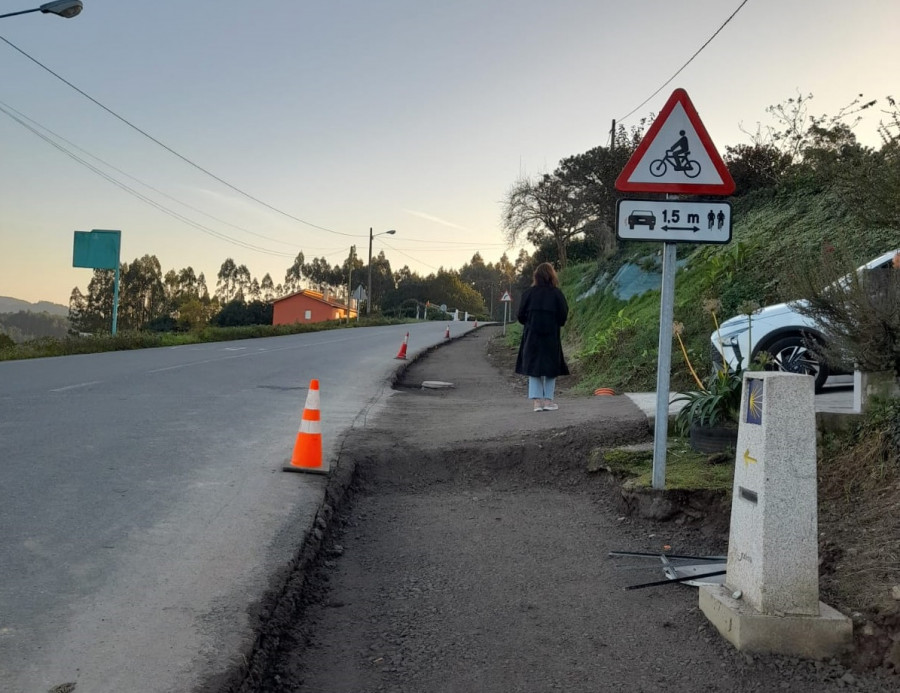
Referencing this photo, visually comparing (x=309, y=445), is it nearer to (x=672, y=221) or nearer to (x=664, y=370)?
(x=664, y=370)

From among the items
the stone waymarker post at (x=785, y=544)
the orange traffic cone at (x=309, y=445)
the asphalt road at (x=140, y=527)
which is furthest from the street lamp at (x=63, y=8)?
the stone waymarker post at (x=785, y=544)

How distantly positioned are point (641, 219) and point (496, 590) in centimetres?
273

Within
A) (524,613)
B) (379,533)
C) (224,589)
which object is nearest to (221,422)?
(379,533)

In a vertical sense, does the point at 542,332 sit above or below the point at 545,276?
below

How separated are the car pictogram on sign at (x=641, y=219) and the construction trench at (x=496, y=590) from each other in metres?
1.95

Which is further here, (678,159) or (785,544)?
(678,159)

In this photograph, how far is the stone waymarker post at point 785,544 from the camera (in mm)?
3332

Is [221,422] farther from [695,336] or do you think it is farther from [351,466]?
[695,336]

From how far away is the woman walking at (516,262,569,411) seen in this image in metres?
9.80

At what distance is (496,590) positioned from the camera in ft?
13.8

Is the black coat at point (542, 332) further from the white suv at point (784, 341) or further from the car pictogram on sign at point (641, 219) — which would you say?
the car pictogram on sign at point (641, 219)

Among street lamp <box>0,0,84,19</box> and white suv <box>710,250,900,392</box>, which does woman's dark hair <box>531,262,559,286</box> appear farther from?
street lamp <box>0,0,84,19</box>

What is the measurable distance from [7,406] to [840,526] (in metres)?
8.98

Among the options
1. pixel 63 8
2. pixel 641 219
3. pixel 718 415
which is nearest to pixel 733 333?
pixel 718 415
